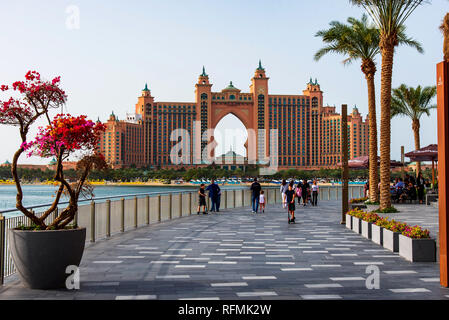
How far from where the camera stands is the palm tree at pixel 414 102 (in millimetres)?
36906

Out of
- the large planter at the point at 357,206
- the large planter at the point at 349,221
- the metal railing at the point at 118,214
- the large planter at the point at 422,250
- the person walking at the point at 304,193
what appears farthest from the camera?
the person walking at the point at 304,193

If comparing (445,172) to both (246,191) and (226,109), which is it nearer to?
(246,191)

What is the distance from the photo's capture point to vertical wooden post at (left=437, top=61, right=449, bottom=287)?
260 inches

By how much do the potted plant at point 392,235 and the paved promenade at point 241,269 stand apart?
22 cm

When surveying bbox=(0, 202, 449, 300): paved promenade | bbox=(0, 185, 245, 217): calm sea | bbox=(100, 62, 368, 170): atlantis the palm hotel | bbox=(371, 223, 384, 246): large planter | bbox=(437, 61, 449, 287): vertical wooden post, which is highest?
bbox=(100, 62, 368, 170): atlantis the palm hotel

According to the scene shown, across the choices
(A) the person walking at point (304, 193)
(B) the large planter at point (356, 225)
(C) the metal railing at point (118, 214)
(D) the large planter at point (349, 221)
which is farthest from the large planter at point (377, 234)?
(A) the person walking at point (304, 193)

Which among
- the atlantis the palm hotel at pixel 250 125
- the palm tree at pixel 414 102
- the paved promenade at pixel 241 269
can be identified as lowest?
the paved promenade at pixel 241 269

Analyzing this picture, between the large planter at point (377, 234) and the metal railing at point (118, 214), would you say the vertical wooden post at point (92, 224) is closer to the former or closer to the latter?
the metal railing at point (118, 214)

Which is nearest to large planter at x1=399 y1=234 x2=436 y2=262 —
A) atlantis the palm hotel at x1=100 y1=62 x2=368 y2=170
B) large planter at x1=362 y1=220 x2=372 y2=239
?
large planter at x1=362 y1=220 x2=372 y2=239

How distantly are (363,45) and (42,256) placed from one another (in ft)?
64.1

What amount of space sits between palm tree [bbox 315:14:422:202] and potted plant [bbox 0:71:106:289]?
16.5 metres

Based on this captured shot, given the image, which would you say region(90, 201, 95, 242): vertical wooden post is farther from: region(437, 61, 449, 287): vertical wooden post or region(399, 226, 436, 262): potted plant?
region(437, 61, 449, 287): vertical wooden post

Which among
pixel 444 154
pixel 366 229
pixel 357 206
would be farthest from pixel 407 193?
pixel 444 154
